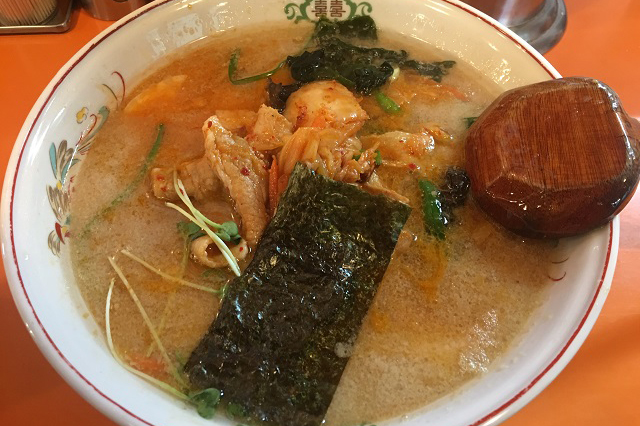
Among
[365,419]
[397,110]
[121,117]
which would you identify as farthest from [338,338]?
[121,117]

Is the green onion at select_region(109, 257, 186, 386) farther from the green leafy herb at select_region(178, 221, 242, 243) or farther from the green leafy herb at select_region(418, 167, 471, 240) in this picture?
the green leafy herb at select_region(418, 167, 471, 240)

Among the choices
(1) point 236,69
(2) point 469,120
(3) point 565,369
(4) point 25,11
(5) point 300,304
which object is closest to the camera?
(5) point 300,304

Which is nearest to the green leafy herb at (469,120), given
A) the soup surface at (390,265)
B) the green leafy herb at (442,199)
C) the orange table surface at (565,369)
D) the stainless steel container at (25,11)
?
the soup surface at (390,265)

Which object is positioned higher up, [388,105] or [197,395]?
[388,105]

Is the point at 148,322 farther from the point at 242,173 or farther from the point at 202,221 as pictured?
the point at 242,173

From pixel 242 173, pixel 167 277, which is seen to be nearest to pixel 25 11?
pixel 242 173

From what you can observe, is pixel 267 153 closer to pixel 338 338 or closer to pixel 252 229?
pixel 252 229

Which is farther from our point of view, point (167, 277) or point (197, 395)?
point (167, 277)
